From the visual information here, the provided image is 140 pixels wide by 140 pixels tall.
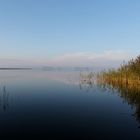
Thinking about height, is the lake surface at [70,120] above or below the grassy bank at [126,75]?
below

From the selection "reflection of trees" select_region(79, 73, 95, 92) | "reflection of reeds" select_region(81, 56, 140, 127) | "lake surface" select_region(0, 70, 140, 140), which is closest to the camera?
"lake surface" select_region(0, 70, 140, 140)

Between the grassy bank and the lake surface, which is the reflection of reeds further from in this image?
the lake surface

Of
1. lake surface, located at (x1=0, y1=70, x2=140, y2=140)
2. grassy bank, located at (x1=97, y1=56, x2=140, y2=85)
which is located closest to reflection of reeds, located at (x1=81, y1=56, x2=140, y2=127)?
grassy bank, located at (x1=97, y1=56, x2=140, y2=85)

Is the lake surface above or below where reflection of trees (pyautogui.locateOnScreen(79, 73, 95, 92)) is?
below

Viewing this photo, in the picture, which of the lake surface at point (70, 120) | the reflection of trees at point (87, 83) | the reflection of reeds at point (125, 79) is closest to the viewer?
the lake surface at point (70, 120)

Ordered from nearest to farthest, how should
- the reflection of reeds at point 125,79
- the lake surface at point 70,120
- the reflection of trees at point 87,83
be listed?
the lake surface at point 70,120, the reflection of reeds at point 125,79, the reflection of trees at point 87,83

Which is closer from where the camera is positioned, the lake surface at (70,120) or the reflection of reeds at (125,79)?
the lake surface at (70,120)

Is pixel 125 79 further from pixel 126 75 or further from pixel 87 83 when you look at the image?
pixel 87 83

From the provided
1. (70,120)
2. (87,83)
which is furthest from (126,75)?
(70,120)

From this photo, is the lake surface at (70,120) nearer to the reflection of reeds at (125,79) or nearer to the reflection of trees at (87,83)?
the reflection of reeds at (125,79)

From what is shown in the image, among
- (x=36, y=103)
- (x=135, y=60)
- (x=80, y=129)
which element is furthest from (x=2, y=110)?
(x=135, y=60)

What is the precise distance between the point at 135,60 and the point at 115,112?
63.2 ft

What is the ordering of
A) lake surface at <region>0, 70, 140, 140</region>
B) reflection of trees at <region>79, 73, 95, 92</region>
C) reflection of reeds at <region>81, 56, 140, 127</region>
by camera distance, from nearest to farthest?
lake surface at <region>0, 70, 140, 140</region>
reflection of reeds at <region>81, 56, 140, 127</region>
reflection of trees at <region>79, 73, 95, 92</region>

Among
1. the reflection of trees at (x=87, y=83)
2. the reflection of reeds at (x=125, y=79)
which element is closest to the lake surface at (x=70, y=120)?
the reflection of reeds at (x=125, y=79)
